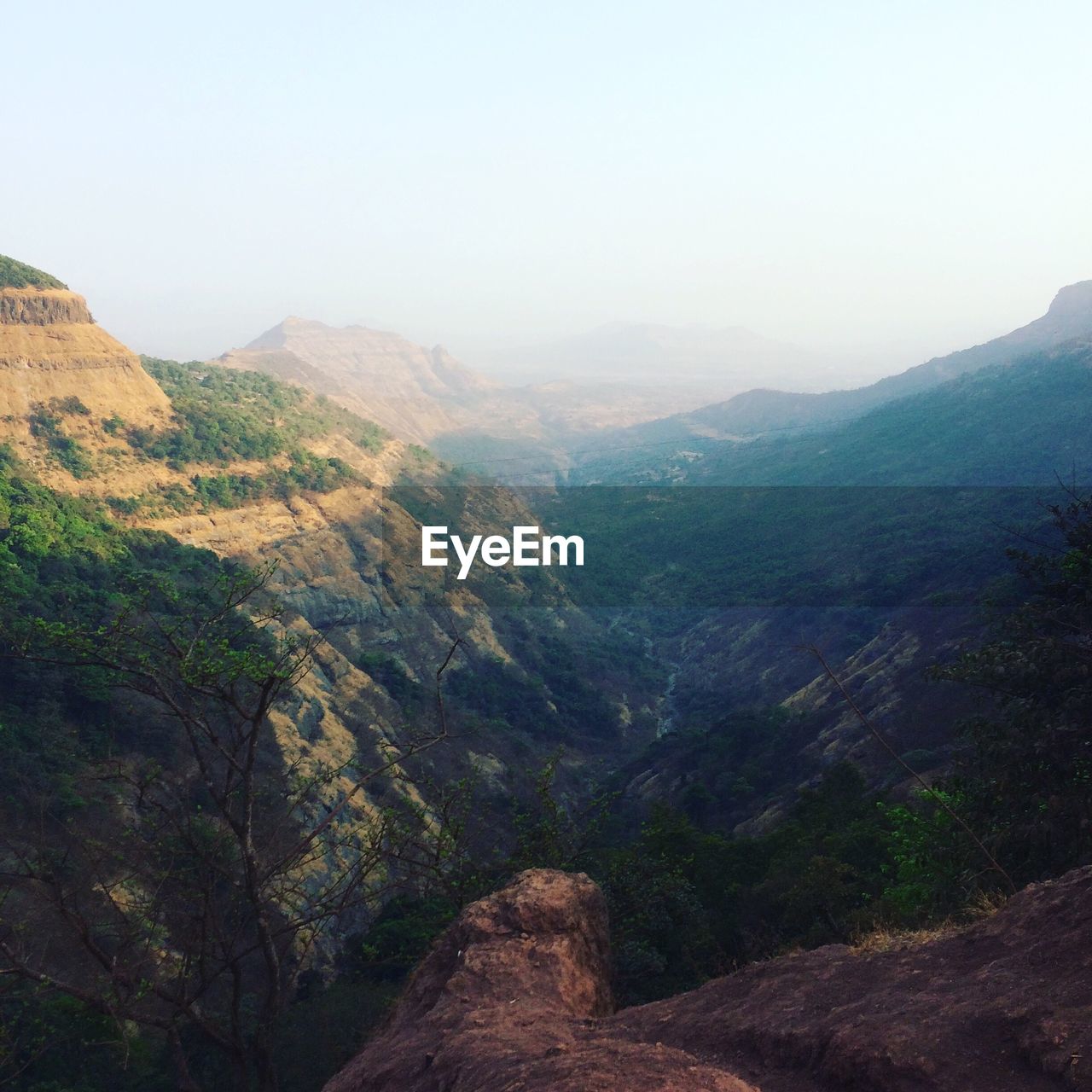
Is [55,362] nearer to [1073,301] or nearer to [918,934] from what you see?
[918,934]

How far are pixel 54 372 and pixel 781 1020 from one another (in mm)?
55091

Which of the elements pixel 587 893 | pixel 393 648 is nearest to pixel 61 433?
pixel 393 648

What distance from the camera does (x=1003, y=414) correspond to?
9894 centimetres

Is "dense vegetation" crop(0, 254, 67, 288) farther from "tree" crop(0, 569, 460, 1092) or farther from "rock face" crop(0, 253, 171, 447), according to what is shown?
"tree" crop(0, 569, 460, 1092)

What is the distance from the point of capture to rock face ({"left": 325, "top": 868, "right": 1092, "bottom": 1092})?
217 inches

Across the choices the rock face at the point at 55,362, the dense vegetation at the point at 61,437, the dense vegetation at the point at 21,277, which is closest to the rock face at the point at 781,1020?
the dense vegetation at the point at 61,437

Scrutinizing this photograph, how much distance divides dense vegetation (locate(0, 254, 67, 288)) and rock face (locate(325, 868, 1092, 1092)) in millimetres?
56150

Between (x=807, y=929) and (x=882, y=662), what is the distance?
92.4 ft

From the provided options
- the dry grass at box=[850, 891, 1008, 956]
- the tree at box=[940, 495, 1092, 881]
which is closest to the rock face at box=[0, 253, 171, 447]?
the tree at box=[940, 495, 1092, 881]

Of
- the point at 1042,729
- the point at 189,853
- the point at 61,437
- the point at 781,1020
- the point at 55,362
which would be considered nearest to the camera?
the point at 781,1020

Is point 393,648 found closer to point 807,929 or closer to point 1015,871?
point 807,929

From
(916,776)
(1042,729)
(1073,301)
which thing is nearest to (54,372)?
(916,776)

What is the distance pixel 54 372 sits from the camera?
48.9 meters

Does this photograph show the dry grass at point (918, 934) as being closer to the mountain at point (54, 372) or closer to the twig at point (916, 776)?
the twig at point (916, 776)
